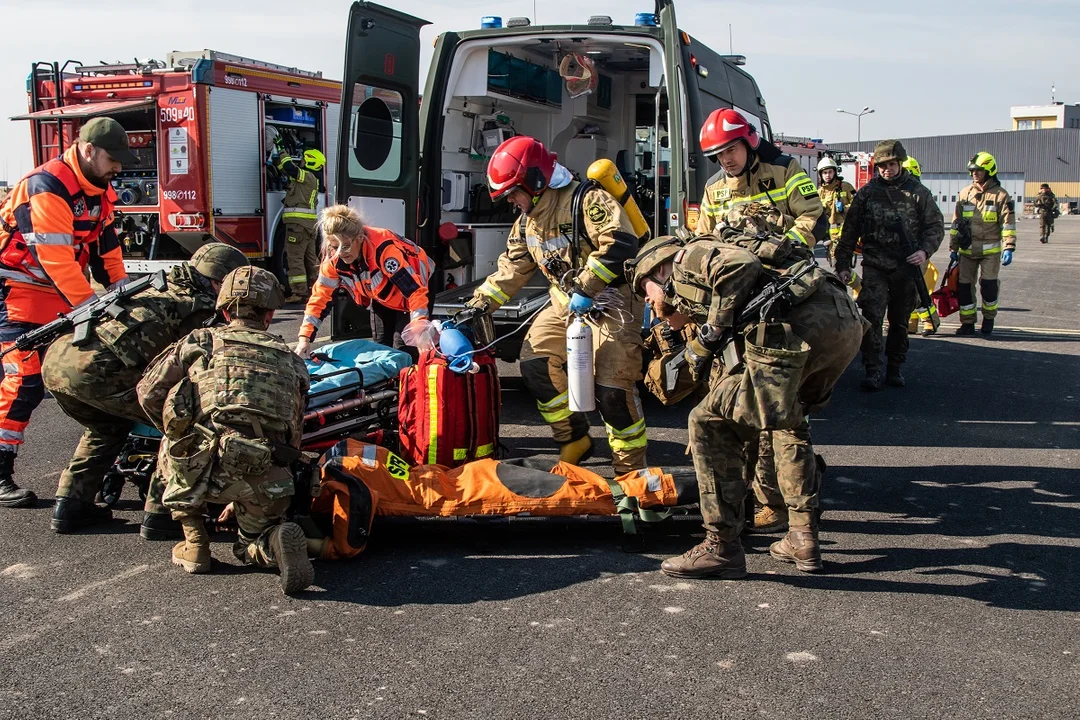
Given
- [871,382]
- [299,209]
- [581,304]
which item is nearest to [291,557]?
[581,304]

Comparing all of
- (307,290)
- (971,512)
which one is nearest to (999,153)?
(307,290)

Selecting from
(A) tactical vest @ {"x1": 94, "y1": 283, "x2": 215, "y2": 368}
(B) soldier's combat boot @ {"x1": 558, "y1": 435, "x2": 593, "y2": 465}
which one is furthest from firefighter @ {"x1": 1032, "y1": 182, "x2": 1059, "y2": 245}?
(A) tactical vest @ {"x1": 94, "y1": 283, "x2": 215, "y2": 368}

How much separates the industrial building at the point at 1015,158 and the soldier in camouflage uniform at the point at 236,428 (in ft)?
199

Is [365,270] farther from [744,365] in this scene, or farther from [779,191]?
[744,365]

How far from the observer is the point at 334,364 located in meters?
5.63

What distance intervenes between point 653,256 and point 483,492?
1.26 meters

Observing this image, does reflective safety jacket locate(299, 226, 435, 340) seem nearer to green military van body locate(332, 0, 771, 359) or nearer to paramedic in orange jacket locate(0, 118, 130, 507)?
green military van body locate(332, 0, 771, 359)

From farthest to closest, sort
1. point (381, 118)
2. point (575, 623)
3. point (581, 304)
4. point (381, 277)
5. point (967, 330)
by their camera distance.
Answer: point (967, 330) → point (381, 118) → point (381, 277) → point (581, 304) → point (575, 623)

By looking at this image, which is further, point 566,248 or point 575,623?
point 566,248

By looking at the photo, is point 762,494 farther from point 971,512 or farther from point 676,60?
point 676,60

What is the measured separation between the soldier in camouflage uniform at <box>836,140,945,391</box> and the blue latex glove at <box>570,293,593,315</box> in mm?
3737

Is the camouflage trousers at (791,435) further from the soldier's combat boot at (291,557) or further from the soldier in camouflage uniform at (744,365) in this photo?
the soldier's combat boot at (291,557)

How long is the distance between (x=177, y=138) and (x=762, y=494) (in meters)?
9.35

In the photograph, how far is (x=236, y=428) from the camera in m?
3.84
